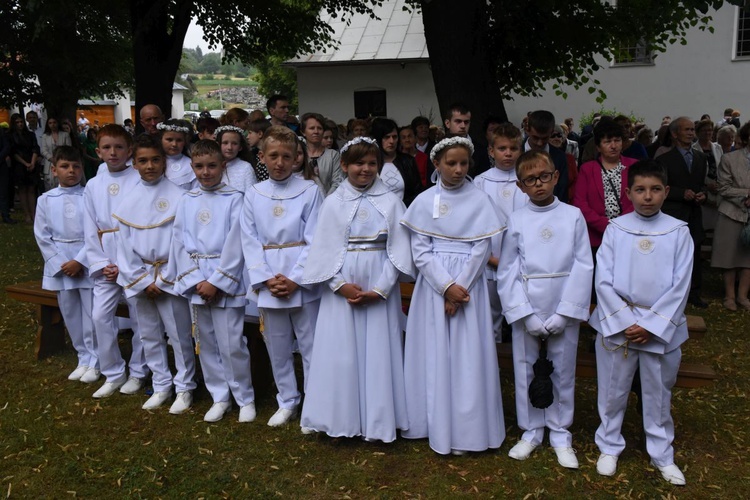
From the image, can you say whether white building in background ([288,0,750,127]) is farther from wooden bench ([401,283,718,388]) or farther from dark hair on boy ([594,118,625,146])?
wooden bench ([401,283,718,388])

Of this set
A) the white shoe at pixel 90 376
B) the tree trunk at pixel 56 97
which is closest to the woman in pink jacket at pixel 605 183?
the white shoe at pixel 90 376

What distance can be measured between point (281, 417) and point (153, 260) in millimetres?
1487

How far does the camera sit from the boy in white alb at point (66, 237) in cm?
589

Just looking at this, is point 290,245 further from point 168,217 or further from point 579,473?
point 579,473

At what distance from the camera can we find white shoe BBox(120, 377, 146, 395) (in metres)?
5.69

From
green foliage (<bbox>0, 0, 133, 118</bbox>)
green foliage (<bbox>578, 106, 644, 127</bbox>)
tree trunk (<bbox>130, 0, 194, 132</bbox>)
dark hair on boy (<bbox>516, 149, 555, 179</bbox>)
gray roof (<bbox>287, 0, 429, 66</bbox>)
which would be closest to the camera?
dark hair on boy (<bbox>516, 149, 555, 179</bbox>)

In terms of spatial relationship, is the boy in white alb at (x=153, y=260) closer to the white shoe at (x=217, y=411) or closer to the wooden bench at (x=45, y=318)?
the white shoe at (x=217, y=411)

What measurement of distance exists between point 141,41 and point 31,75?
8.72 meters

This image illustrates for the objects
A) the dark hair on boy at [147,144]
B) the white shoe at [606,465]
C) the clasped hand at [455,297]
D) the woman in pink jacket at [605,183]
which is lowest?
the white shoe at [606,465]

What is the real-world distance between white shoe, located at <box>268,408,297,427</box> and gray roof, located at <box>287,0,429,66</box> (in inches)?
795

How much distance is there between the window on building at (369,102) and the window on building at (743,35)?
37.2ft

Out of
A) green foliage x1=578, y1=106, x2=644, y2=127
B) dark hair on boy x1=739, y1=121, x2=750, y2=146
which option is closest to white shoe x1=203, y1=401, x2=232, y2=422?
dark hair on boy x1=739, y1=121, x2=750, y2=146

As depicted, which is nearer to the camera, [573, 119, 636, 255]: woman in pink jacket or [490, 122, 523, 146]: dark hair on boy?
[490, 122, 523, 146]: dark hair on boy

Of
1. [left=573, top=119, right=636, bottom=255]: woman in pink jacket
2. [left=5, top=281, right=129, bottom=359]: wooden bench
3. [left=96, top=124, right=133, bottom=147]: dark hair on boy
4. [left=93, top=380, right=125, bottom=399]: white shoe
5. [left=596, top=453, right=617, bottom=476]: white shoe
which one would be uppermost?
[left=96, top=124, right=133, bottom=147]: dark hair on boy
